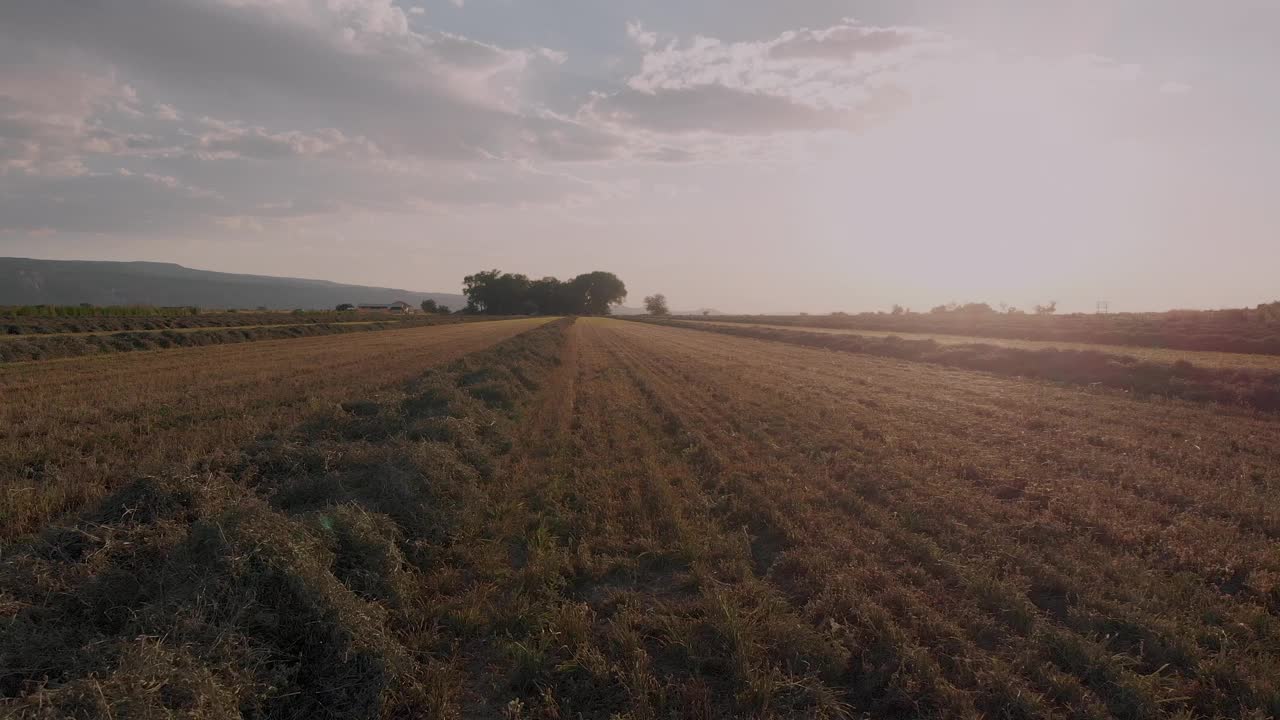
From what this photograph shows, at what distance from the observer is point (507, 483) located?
27.2 ft

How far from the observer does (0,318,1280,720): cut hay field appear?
3752 mm

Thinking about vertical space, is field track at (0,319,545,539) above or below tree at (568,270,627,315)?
below

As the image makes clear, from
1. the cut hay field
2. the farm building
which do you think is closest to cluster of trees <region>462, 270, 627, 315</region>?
the farm building

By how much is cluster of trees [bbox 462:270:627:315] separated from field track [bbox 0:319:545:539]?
359ft

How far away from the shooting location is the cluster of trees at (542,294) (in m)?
132

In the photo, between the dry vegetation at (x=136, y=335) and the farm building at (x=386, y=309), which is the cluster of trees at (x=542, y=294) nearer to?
the farm building at (x=386, y=309)

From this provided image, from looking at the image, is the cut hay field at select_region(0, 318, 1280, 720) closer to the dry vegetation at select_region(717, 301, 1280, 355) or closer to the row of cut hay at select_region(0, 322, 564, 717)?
the row of cut hay at select_region(0, 322, 564, 717)

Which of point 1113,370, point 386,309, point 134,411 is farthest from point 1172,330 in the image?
point 386,309

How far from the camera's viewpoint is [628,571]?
5.68m

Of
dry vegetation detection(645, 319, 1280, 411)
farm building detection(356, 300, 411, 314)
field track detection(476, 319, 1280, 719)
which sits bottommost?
field track detection(476, 319, 1280, 719)

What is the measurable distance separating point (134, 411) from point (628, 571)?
37.7 ft

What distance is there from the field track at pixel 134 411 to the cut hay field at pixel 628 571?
0.12 m

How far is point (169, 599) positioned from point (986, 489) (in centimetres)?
877

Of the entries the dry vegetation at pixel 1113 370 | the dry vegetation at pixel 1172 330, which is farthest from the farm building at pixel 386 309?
the dry vegetation at pixel 1172 330
